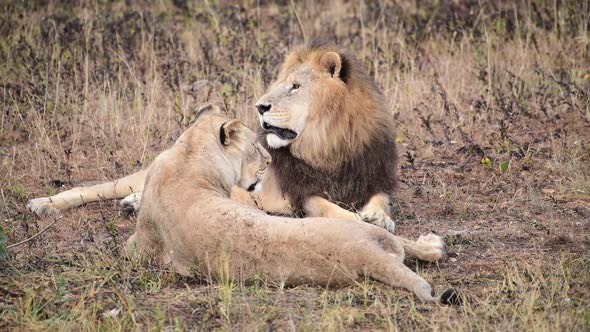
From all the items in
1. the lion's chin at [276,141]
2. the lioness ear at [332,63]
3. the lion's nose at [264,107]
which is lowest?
A: the lion's chin at [276,141]

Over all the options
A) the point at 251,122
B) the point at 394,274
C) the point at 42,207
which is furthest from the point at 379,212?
the point at 251,122

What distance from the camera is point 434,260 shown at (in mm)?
5027

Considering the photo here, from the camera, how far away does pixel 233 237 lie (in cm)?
446

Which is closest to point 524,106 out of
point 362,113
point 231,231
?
point 362,113

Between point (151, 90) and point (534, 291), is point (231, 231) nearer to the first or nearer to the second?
point (534, 291)

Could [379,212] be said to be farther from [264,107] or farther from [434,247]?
[264,107]

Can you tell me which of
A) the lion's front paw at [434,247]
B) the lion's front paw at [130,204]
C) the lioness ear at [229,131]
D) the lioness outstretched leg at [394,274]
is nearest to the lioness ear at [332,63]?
the lioness ear at [229,131]

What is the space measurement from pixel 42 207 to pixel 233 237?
2.53m

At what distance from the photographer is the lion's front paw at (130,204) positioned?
643 centimetres

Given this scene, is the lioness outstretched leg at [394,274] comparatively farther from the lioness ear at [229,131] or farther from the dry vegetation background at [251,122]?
the lioness ear at [229,131]

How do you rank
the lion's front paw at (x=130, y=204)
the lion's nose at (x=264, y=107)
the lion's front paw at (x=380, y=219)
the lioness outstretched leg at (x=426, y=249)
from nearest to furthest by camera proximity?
the lioness outstretched leg at (x=426, y=249) → the lion's front paw at (x=380, y=219) → the lion's nose at (x=264, y=107) → the lion's front paw at (x=130, y=204)

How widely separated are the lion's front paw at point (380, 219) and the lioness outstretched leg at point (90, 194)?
5.94 ft

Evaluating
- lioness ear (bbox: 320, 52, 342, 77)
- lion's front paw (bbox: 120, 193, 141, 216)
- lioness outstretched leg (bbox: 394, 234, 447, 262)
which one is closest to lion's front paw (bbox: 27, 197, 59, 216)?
lion's front paw (bbox: 120, 193, 141, 216)

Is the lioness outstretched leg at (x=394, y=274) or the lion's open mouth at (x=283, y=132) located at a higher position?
the lioness outstretched leg at (x=394, y=274)
